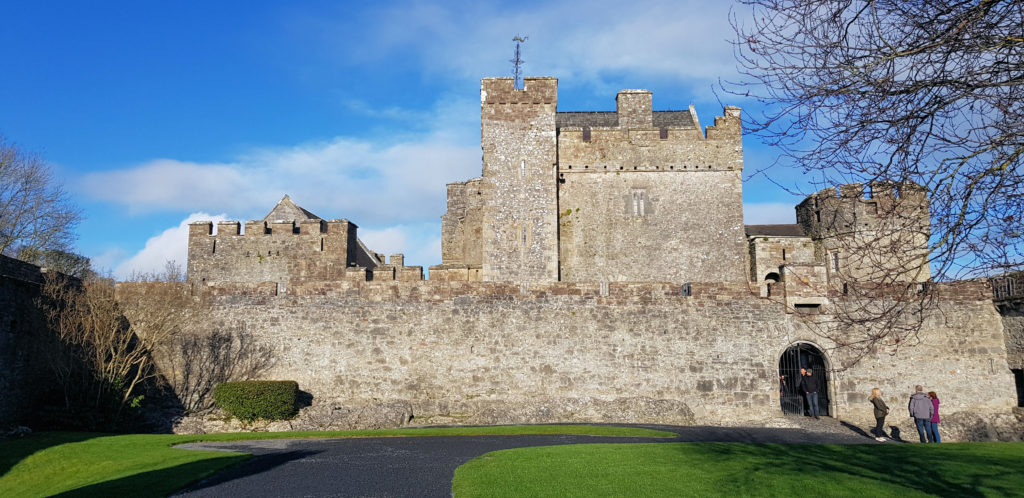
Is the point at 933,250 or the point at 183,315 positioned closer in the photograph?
the point at 933,250

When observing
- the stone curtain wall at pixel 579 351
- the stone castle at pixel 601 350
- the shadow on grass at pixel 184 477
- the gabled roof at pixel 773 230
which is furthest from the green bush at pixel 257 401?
the gabled roof at pixel 773 230

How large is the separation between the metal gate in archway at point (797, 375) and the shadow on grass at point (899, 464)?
23.2ft

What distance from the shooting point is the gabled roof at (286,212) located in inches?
1286

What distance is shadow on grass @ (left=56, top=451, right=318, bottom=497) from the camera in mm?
10625

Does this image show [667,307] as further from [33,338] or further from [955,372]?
[33,338]

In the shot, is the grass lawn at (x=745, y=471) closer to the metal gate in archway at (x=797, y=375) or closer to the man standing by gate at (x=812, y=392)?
the man standing by gate at (x=812, y=392)

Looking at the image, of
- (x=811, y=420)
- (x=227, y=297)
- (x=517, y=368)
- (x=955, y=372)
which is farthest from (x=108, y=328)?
(x=955, y=372)

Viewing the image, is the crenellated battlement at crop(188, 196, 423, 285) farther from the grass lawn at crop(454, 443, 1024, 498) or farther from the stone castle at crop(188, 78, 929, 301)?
the grass lawn at crop(454, 443, 1024, 498)

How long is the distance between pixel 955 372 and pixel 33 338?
25388mm

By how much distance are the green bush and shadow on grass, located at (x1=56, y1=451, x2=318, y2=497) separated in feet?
20.7

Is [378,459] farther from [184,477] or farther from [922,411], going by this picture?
[922,411]

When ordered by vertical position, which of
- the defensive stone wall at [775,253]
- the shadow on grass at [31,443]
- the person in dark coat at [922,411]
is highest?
the defensive stone wall at [775,253]

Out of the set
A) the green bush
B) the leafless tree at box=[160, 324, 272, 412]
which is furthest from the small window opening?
the leafless tree at box=[160, 324, 272, 412]

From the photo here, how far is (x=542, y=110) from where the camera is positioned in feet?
86.4
